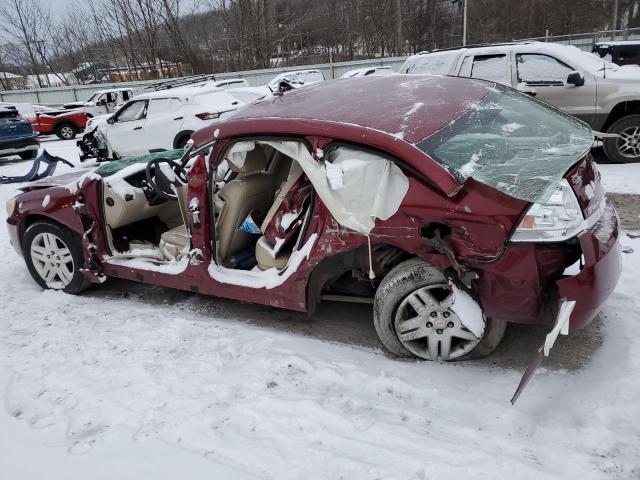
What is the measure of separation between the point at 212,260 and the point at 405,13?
3709 cm

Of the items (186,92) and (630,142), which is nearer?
(630,142)

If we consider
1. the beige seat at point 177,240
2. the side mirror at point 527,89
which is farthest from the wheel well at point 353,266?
the side mirror at point 527,89

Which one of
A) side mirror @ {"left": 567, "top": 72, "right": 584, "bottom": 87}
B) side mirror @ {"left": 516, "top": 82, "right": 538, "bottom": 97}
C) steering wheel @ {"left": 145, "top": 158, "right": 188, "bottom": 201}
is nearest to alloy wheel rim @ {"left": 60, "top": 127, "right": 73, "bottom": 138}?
side mirror @ {"left": 516, "top": 82, "right": 538, "bottom": 97}

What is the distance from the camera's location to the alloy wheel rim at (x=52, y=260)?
4.33m

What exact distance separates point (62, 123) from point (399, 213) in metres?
19.4

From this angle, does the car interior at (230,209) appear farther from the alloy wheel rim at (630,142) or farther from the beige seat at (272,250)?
the alloy wheel rim at (630,142)

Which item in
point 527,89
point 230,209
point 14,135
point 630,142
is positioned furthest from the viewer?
point 14,135

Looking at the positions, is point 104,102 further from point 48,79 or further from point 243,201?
point 48,79

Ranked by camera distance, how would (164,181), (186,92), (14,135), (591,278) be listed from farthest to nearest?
(14,135), (186,92), (164,181), (591,278)

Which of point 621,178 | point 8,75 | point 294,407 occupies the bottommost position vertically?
point 621,178

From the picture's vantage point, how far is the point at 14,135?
1258 cm

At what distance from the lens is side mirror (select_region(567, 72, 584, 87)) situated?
7.16 m

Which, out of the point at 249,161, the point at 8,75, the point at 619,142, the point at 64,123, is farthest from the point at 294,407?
the point at 8,75

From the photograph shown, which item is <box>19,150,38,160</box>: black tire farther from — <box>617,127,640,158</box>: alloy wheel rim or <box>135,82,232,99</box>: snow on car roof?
Result: <box>617,127,640,158</box>: alloy wheel rim
